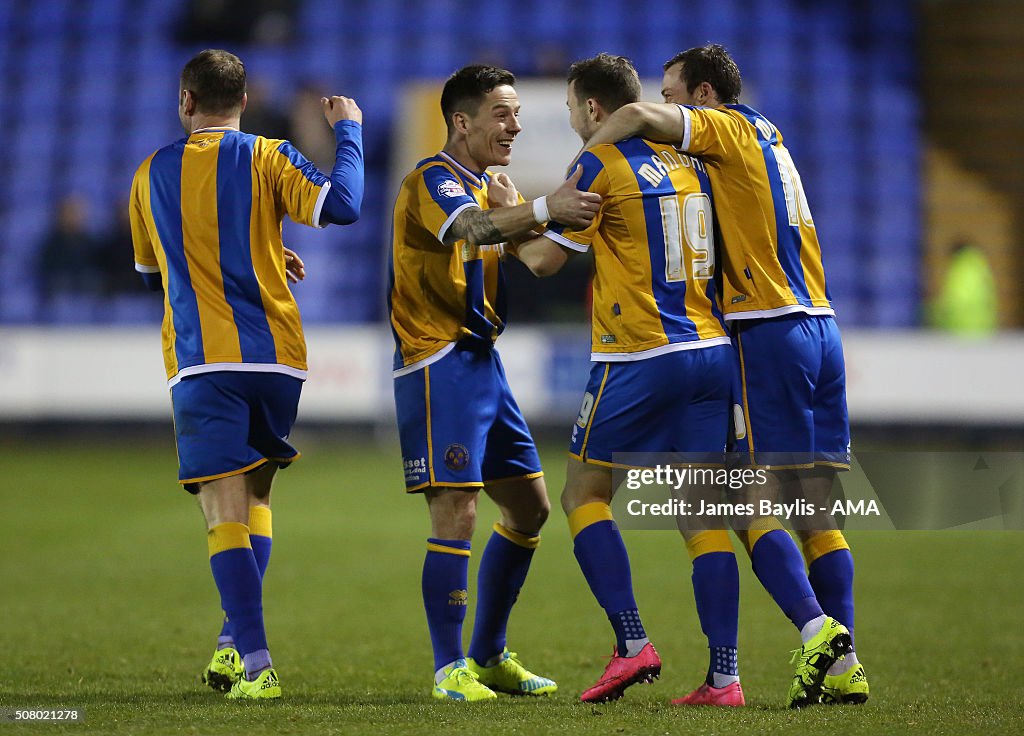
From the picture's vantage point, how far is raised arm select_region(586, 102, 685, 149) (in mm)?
3994

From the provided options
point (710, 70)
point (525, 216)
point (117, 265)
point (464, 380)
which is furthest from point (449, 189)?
point (117, 265)

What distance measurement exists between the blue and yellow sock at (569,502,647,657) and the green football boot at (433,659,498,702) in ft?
1.57

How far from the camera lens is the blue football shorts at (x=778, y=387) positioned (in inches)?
161

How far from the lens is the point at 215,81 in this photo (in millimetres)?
4207

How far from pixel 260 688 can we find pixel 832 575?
5.98 ft

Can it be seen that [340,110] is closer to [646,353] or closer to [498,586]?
[646,353]

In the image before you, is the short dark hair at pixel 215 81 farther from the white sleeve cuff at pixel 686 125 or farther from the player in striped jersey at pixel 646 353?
the white sleeve cuff at pixel 686 125

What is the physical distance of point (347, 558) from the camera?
7457 mm

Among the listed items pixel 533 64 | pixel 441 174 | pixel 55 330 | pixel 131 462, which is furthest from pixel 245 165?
pixel 533 64

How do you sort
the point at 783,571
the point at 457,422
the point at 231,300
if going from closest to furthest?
1. the point at 783,571
2. the point at 231,300
3. the point at 457,422

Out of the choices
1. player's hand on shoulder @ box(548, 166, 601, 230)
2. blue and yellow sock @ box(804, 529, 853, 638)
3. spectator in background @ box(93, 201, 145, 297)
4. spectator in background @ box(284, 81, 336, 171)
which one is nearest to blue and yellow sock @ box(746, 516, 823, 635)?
blue and yellow sock @ box(804, 529, 853, 638)

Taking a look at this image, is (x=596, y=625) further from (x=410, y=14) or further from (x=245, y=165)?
(x=410, y=14)

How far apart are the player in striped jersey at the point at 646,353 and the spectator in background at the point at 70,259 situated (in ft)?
40.7

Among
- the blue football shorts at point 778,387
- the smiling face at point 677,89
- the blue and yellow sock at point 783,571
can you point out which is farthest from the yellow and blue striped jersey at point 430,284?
the blue and yellow sock at point 783,571
